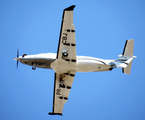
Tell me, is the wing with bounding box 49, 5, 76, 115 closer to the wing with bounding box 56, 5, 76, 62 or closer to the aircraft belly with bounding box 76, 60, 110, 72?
the wing with bounding box 56, 5, 76, 62

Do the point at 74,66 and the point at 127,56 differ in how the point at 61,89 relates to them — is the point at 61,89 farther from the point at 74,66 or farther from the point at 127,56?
the point at 127,56

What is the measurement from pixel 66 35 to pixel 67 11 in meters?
3.61

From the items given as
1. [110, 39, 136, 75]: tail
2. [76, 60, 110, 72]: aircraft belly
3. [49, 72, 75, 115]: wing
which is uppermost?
[110, 39, 136, 75]: tail

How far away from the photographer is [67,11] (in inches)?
1045

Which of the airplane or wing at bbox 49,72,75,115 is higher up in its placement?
the airplane

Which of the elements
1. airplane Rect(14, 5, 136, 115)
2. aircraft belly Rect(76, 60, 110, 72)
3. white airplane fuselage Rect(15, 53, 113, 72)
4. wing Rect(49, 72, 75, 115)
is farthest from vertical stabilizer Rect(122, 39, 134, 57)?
wing Rect(49, 72, 75, 115)

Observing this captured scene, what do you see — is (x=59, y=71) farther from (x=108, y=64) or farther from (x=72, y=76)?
(x=108, y=64)

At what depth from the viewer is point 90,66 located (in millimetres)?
31672

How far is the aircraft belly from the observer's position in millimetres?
31578

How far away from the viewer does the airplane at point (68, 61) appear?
29172mm

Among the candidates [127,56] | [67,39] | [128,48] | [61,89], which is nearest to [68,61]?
[67,39]

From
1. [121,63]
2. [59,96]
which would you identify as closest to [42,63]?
[59,96]

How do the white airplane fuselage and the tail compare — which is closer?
the white airplane fuselage

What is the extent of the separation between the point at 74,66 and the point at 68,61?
1240 mm
